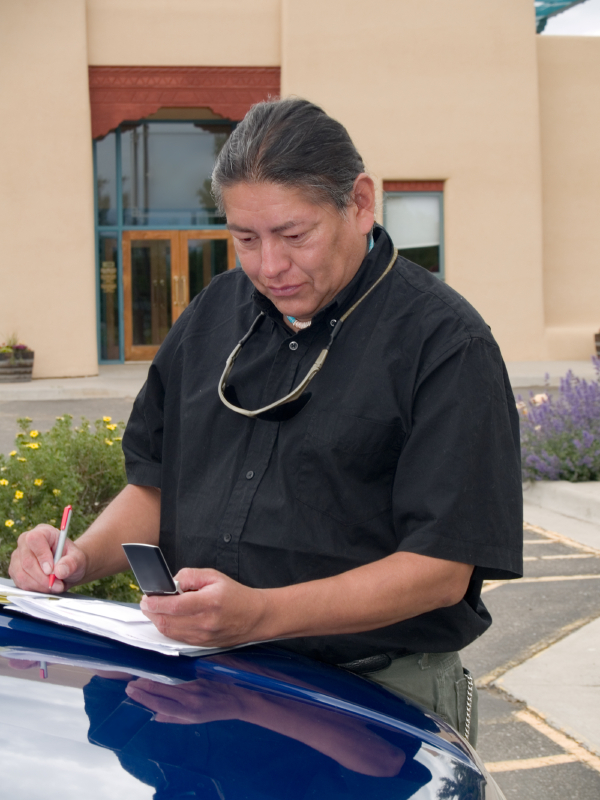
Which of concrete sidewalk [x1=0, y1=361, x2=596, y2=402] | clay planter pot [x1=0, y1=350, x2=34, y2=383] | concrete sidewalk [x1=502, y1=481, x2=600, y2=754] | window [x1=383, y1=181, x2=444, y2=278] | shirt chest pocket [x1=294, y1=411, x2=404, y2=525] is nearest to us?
shirt chest pocket [x1=294, y1=411, x2=404, y2=525]

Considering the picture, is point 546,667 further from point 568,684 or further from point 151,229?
point 151,229

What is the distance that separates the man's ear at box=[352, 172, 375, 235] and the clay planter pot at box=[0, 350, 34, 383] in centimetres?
1529

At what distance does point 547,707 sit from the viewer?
3.59 meters

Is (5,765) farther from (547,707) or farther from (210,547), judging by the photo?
(547,707)

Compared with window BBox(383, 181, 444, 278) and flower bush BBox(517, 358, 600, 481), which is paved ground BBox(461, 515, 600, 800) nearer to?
flower bush BBox(517, 358, 600, 481)

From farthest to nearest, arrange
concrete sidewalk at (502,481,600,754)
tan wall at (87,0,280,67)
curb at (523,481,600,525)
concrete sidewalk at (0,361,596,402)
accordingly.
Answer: tan wall at (87,0,280,67) → concrete sidewalk at (0,361,596,402) → curb at (523,481,600,525) → concrete sidewalk at (502,481,600,754)

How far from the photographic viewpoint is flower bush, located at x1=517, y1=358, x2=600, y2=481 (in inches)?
280

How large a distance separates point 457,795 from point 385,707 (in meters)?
0.24

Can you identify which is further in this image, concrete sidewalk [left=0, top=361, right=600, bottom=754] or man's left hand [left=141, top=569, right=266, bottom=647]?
concrete sidewalk [left=0, top=361, right=600, bottom=754]

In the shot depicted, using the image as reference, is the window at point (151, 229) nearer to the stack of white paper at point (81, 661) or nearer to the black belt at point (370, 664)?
the black belt at point (370, 664)

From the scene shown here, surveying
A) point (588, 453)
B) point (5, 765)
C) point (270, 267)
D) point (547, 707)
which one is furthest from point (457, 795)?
point (588, 453)

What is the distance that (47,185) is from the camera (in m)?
17.0

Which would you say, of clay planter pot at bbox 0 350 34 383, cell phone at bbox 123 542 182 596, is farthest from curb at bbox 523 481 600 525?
clay planter pot at bbox 0 350 34 383

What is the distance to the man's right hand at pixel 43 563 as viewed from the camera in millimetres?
1919
